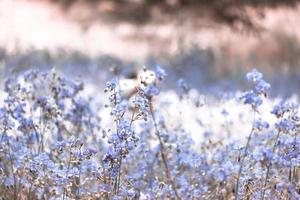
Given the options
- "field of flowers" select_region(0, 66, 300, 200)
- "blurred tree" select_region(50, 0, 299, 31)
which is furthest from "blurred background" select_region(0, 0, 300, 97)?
"field of flowers" select_region(0, 66, 300, 200)

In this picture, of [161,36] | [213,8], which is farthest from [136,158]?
[213,8]

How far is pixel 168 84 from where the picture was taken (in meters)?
8.20

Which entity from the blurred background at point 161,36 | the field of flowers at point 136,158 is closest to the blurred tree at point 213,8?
the blurred background at point 161,36

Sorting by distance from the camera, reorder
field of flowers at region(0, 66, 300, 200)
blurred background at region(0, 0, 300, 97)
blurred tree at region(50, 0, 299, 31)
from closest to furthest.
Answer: field of flowers at region(0, 66, 300, 200), blurred background at region(0, 0, 300, 97), blurred tree at region(50, 0, 299, 31)

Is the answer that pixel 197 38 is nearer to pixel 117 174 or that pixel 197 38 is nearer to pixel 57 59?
pixel 57 59

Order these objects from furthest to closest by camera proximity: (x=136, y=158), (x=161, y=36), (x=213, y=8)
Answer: (x=213, y=8)
(x=161, y=36)
(x=136, y=158)

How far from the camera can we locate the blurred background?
30.6 ft

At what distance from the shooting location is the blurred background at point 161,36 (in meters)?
9.33

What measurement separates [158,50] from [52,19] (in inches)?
79.9

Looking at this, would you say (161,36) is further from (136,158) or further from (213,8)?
(136,158)

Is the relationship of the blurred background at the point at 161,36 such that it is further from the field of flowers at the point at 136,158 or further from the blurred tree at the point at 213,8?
the field of flowers at the point at 136,158

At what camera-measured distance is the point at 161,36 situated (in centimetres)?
1081

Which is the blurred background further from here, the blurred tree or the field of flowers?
the field of flowers

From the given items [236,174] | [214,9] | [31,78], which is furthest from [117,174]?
[214,9]
